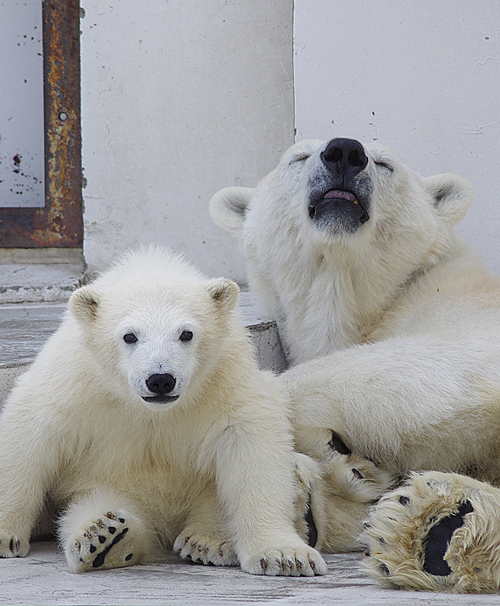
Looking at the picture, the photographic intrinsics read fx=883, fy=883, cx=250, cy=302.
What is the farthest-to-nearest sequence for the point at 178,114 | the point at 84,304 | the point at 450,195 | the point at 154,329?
the point at 178,114 → the point at 450,195 → the point at 84,304 → the point at 154,329

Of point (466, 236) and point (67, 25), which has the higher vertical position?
point (67, 25)

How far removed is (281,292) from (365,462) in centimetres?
88

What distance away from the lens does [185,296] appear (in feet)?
6.67

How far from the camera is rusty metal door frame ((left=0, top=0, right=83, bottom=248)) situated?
429 cm

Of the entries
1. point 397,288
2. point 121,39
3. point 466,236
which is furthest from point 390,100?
point 121,39

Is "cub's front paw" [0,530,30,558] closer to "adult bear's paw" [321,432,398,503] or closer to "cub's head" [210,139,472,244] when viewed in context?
"adult bear's paw" [321,432,398,503]

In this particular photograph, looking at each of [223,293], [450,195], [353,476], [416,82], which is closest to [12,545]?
[223,293]

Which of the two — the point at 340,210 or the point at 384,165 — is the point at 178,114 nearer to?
the point at 384,165

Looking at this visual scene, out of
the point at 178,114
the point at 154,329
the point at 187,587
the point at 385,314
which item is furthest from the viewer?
the point at 178,114

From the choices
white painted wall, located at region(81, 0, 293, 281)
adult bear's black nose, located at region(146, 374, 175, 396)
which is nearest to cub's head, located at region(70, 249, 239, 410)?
adult bear's black nose, located at region(146, 374, 175, 396)

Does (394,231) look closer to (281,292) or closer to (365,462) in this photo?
(281,292)

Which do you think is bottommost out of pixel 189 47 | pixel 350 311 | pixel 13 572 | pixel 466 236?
pixel 13 572

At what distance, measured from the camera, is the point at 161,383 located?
1.76 m

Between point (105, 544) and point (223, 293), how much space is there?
2.09 feet
